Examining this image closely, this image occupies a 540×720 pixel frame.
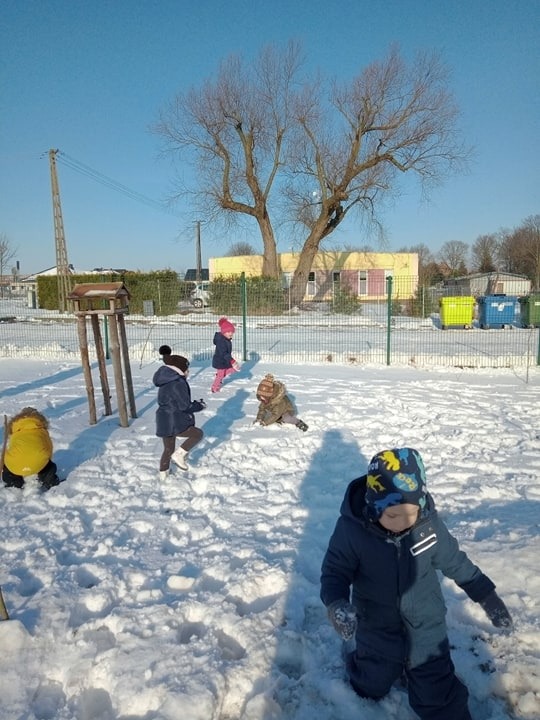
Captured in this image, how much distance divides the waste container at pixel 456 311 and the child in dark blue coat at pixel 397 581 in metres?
19.7

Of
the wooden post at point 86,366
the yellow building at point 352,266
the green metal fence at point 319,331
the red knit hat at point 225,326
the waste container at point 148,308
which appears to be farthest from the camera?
the yellow building at point 352,266

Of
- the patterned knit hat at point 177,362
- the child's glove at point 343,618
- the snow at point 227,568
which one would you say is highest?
the patterned knit hat at point 177,362

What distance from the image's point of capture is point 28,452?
4406 millimetres

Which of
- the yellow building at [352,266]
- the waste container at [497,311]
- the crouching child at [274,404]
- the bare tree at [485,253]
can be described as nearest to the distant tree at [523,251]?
the bare tree at [485,253]

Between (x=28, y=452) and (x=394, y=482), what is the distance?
3.63m

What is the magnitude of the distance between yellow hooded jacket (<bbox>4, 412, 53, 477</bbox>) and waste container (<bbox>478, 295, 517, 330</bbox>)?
66.0ft

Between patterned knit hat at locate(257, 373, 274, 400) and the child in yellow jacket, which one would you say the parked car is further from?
the child in yellow jacket

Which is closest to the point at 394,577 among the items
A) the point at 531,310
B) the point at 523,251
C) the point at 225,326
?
the point at 225,326

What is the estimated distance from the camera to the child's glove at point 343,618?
202 cm

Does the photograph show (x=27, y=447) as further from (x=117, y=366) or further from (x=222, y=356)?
(x=222, y=356)

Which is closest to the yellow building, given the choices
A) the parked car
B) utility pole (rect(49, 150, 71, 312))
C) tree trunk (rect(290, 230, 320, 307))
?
tree trunk (rect(290, 230, 320, 307))

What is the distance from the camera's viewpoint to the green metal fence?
42.8 ft

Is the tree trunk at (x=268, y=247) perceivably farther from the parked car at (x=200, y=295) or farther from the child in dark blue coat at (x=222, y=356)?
the child in dark blue coat at (x=222, y=356)

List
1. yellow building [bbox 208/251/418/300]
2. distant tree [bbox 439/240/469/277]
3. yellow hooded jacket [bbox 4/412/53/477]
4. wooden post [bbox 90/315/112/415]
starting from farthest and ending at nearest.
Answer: distant tree [bbox 439/240/469/277] < yellow building [bbox 208/251/418/300] < wooden post [bbox 90/315/112/415] < yellow hooded jacket [bbox 4/412/53/477]
